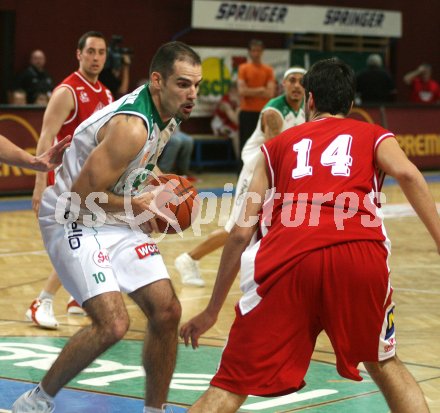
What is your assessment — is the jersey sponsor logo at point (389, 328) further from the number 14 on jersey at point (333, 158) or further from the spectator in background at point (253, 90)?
the spectator in background at point (253, 90)

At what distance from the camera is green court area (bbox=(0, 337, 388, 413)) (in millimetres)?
5531

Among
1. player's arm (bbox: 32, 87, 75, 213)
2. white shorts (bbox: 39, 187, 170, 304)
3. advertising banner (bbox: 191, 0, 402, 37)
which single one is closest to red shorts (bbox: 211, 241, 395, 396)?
white shorts (bbox: 39, 187, 170, 304)

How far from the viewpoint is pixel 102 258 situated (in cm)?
507

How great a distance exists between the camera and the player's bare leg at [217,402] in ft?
13.2

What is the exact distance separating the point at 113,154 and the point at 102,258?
55cm

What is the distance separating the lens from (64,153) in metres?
5.30

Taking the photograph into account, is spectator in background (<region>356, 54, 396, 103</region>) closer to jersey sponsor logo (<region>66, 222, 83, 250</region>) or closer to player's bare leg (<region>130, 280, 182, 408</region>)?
jersey sponsor logo (<region>66, 222, 83, 250</region>)

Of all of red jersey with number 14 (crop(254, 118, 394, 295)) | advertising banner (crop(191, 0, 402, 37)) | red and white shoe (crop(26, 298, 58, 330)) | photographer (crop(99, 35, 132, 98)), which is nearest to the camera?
red jersey with number 14 (crop(254, 118, 394, 295))

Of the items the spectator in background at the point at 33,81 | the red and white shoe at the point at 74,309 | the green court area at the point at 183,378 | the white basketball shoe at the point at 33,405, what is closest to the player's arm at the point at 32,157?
the white basketball shoe at the point at 33,405

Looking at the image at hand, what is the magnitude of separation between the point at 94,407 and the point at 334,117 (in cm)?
209

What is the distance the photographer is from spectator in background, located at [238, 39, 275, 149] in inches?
72.2

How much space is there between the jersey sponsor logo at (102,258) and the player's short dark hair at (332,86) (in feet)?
4.41

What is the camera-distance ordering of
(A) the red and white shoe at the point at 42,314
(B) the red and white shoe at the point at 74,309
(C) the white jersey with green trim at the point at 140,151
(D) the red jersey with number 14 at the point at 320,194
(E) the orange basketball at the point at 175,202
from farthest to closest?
1. (B) the red and white shoe at the point at 74,309
2. (A) the red and white shoe at the point at 42,314
3. (E) the orange basketball at the point at 175,202
4. (C) the white jersey with green trim at the point at 140,151
5. (D) the red jersey with number 14 at the point at 320,194

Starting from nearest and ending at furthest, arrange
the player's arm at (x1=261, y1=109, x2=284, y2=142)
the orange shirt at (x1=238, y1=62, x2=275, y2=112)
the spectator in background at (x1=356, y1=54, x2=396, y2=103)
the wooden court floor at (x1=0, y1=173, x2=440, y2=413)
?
the wooden court floor at (x1=0, y1=173, x2=440, y2=413)
the player's arm at (x1=261, y1=109, x2=284, y2=142)
the orange shirt at (x1=238, y1=62, x2=275, y2=112)
the spectator in background at (x1=356, y1=54, x2=396, y2=103)
